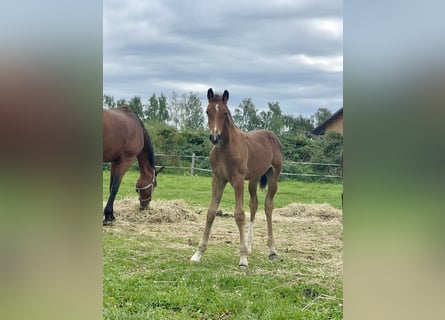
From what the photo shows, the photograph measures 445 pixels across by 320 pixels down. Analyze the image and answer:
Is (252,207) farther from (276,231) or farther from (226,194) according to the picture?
(226,194)

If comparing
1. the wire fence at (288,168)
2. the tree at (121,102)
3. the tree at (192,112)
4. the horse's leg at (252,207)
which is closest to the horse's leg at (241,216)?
the horse's leg at (252,207)

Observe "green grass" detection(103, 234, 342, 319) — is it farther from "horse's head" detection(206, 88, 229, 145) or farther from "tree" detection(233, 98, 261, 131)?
"tree" detection(233, 98, 261, 131)

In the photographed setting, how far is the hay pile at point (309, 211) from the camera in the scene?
632 centimetres

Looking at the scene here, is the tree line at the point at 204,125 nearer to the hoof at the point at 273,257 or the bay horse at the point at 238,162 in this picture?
the bay horse at the point at 238,162

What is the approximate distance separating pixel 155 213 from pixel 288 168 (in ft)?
8.56

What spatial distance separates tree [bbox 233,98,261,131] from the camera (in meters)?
6.07

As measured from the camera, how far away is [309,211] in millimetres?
6430

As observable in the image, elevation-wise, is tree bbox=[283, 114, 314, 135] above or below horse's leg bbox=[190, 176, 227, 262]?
above

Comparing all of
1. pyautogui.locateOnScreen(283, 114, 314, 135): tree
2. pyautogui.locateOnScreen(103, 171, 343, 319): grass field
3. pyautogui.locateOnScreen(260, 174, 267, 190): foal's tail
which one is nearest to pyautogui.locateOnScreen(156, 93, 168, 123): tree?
pyautogui.locateOnScreen(103, 171, 343, 319): grass field

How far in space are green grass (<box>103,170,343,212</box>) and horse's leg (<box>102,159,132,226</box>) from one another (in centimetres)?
95
